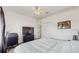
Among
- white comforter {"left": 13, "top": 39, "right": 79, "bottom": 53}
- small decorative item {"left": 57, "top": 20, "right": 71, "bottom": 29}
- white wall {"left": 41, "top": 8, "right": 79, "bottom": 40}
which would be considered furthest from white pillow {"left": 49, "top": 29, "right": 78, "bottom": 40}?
white comforter {"left": 13, "top": 39, "right": 79, "bottom": 53}

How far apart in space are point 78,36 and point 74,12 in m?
1.03

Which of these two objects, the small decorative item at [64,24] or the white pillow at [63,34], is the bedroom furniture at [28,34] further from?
the small decorative item at [64,24]

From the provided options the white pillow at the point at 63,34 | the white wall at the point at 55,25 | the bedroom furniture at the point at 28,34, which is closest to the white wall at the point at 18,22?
the bedroom furniture at the point at 28,34

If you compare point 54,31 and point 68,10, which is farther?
point 54,31

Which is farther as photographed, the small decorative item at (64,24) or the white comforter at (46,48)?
the small decorative item at (64,24)

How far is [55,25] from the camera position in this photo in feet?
12.5

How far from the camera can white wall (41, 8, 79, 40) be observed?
308 cm

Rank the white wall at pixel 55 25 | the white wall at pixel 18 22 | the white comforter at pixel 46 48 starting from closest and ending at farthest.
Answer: the white comforter at pixel 46 48
the white wall at pixel 18 22
the white wall at pixel 55 25

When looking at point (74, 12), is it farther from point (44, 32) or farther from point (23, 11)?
point (23, 11)

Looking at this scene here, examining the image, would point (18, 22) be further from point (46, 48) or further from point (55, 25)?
point (46, 48)

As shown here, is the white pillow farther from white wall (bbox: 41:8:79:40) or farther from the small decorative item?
the small decorative item

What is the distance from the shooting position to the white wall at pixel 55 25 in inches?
121

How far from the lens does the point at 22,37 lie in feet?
9.94
